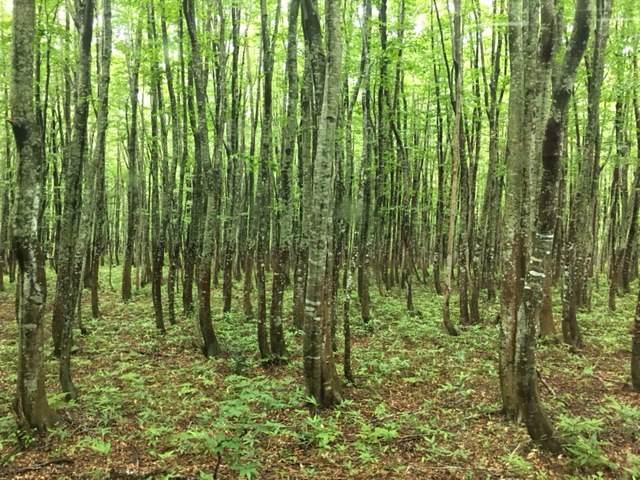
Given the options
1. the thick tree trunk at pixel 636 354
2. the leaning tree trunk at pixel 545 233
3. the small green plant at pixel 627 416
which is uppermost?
the leaning tree trunk at pixel 545 233

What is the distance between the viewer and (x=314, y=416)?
6.93m

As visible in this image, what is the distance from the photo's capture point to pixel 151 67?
12.2 m

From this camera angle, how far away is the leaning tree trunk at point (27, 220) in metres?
5.30

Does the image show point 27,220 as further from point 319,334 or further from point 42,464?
point 319,334

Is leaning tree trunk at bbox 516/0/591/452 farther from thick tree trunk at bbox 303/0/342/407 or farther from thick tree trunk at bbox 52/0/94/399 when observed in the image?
thick tree trunk at bbox 52/0/94/399

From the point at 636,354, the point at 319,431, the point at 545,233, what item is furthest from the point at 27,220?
the point at 636,354

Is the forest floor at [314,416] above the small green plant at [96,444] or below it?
below

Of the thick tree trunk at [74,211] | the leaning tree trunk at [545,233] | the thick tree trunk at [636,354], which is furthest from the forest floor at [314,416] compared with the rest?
the thick tree trunk at [74,211]

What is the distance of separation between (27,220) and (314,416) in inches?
198

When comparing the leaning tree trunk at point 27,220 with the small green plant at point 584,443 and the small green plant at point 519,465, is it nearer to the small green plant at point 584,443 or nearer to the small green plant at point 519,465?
the small green plant at point 519,465

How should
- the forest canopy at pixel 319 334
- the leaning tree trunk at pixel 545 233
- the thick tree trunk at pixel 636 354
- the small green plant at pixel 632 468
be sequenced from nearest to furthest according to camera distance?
the small green plant at pixel 632 468
the leaning tree trunk at pixel 545 233
the forest canopy at pixel 319 334
the thick tree trunk at pixel 636 354

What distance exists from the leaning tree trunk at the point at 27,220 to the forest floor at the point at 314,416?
623 millimetres

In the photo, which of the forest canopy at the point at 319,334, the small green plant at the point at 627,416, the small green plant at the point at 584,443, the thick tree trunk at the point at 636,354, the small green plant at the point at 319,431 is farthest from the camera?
the thick tree trunk at the point at 636,354

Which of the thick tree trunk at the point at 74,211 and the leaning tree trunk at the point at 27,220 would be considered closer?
the leaning tree trunk at the point at 27,220
